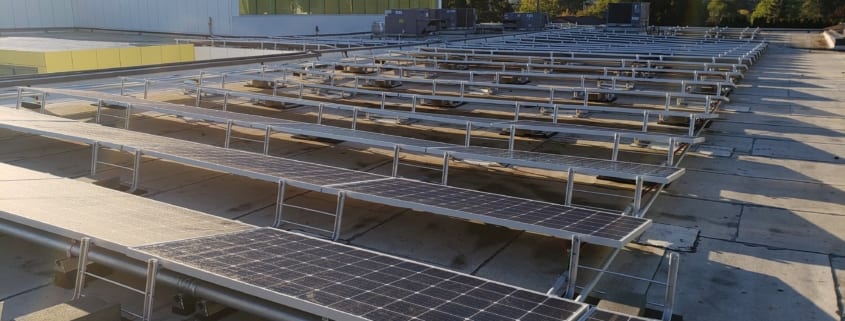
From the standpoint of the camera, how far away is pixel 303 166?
695 centimetres

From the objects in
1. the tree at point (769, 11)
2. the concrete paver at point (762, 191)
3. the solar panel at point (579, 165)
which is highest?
the tree at point (769, 11)

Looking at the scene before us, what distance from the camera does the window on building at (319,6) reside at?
121 ft

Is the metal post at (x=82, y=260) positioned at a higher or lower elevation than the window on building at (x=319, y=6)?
lower

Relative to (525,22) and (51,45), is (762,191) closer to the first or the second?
(51,45)

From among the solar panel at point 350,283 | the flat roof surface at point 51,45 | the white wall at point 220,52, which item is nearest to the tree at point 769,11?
the white wall at point 220,52

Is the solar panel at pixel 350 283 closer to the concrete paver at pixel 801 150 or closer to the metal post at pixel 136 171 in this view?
the metal post at pixel 136 171

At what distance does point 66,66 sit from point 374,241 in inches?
826

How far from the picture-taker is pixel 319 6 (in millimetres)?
39719

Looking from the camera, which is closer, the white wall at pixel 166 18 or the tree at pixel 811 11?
the white wall at pixel 166 18

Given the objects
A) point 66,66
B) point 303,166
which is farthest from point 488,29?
point 303,166

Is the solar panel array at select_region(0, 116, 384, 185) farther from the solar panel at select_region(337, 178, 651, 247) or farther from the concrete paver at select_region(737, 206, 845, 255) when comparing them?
the concrete paver at select_region(737, 206, 845, 255)

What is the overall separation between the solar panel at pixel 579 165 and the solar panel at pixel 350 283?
9.60 feet

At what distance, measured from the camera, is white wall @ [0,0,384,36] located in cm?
3662

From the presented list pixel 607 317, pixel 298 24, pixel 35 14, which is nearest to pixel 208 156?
pixel 607 317
